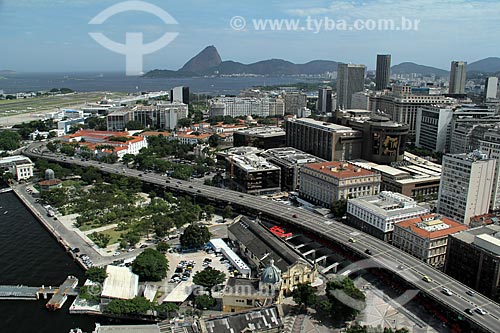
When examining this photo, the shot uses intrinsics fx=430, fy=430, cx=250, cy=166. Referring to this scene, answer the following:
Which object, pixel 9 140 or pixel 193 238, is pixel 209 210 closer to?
pixel 193 238

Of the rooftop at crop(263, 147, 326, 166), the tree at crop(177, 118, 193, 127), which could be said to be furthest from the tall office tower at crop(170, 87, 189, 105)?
the rooftop at crop(263, 147, 326, 166)

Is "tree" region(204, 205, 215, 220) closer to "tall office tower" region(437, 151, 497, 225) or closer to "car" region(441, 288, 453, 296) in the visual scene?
"tall office tower" region(437, 151, 497, 225)

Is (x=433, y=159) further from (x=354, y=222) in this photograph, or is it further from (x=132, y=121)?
(x=132, y=121)

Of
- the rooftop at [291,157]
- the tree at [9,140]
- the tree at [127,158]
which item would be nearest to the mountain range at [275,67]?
the tree at [9,140]

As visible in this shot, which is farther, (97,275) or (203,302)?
(97,275)

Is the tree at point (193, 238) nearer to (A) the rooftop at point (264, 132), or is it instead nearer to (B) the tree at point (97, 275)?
(B) the tree at point (97, 275)

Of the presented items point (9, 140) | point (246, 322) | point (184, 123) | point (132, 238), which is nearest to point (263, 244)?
point (246, 322)

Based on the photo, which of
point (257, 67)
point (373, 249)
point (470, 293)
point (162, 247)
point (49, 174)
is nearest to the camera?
point (470, 293)
